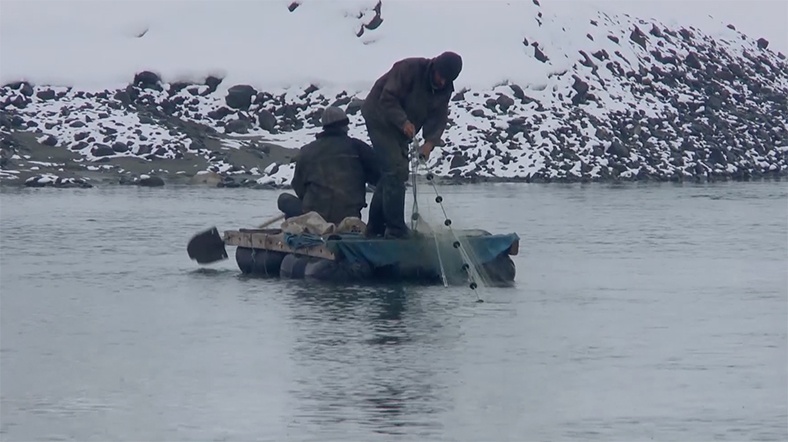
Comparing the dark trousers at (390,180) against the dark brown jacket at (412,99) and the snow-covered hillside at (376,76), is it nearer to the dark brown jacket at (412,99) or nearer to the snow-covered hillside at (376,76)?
the dark brown jacket at (412,99)

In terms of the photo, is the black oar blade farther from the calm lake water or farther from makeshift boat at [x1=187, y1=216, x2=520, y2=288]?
makeshift boat at [x1=187, y1=216, x2=520, y2=288]

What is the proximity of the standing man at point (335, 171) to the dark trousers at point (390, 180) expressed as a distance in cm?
87

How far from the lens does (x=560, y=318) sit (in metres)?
15.5

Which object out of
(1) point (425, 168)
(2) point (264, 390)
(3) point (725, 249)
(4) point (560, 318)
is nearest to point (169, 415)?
(2) point (264, 390)

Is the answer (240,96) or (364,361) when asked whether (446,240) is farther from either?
(240,96)

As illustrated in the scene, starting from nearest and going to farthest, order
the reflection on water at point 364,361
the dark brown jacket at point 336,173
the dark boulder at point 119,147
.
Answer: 1. the reflection on water at point 364,361
2. the dark brown jacket at point 336,173
3. the dark boulder at point 119,147

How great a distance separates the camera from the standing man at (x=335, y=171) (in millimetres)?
19453

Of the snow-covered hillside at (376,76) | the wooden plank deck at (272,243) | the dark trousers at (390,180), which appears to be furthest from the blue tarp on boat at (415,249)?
the snow-covered hillside at (376,76)

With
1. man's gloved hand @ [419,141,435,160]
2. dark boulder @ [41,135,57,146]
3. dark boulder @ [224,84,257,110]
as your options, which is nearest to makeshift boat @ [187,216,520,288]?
man's gloved hand @ [419,141,435,160]

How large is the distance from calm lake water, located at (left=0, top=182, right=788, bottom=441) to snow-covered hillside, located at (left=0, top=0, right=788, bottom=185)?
94.2ft

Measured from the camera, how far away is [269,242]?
64.2 feet

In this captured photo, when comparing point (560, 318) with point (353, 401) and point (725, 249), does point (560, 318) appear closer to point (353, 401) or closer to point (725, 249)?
point (353, 401)

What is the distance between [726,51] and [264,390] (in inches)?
2802

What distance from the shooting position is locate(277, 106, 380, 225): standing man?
1945 centimetres
